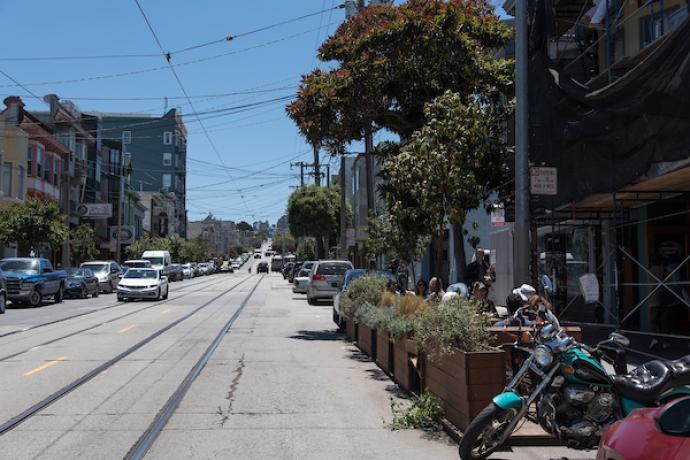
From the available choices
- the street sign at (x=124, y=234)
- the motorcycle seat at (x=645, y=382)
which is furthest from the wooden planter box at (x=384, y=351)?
the street sign at (x=124, y=234)

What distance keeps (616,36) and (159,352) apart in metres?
13.0

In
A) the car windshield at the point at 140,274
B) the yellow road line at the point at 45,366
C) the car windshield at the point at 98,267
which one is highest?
the car windshield at the point at 98,267

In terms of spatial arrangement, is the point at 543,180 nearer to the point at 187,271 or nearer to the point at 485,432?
the point at 485,432

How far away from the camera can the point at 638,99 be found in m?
10.4

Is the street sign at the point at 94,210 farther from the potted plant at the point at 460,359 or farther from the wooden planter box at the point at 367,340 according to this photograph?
the potted plant at the point at 460,359

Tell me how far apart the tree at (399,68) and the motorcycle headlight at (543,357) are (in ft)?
31.2

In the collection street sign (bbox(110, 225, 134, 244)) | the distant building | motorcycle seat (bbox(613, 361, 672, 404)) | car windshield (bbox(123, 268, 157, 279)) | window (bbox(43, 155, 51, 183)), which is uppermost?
the distant building

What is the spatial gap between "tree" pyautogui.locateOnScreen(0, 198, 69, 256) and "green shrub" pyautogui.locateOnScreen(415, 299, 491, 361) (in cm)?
2946

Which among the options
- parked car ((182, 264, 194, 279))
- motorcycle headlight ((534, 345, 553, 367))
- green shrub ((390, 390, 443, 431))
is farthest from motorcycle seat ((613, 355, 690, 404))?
parked car ((182, 264, 194, 279))

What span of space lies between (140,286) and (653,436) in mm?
28062

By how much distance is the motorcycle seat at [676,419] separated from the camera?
3152mm

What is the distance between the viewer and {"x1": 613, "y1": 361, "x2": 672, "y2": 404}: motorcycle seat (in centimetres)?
474

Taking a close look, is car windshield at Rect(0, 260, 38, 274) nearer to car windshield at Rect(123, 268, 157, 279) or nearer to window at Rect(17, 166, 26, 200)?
car windshield at Rect(123, 268, 157, 279)

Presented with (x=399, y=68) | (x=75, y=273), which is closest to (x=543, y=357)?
(x=399, y=68)
